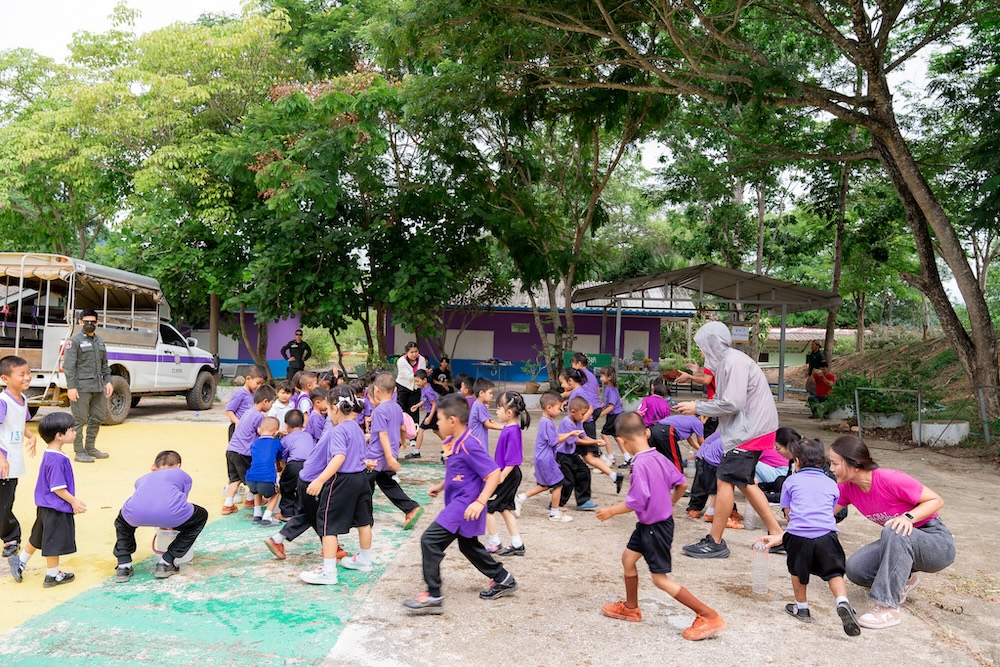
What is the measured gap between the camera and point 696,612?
386 cm

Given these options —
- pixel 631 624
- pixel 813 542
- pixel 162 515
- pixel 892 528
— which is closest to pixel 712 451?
pixel 892 528

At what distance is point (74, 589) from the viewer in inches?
174

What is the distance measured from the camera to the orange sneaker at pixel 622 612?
4.09 m

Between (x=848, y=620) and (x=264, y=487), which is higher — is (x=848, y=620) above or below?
below

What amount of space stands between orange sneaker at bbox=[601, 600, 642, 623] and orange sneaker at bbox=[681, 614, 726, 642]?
11.6 inches

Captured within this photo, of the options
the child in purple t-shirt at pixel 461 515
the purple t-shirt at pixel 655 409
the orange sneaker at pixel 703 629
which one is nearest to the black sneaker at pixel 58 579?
the child in purple t-shirt at pixel 461 515

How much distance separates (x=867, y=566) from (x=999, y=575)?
1466mm

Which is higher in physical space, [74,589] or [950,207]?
[950,207]

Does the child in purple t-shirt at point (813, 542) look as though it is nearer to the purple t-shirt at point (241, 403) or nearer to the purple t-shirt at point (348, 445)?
the purple t-shirt at point (348, 445)

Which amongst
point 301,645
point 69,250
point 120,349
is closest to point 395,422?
point 301,645

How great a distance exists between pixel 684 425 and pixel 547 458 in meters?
1.75

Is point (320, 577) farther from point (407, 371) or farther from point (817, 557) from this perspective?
point (407, 371)

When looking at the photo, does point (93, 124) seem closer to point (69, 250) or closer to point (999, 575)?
point (69, 250)

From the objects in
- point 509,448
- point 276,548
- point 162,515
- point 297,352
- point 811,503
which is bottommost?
point 276,548
